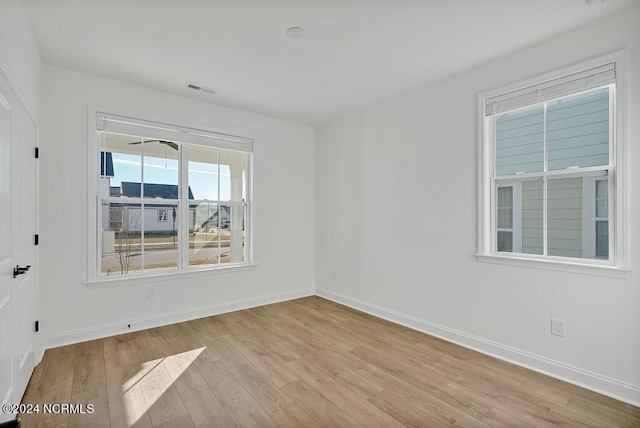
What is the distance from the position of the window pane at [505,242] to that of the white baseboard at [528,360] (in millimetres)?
883

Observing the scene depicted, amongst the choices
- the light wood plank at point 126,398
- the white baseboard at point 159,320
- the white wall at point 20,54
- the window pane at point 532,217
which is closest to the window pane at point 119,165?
the white wall at point 20,54

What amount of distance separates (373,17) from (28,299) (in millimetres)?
3433

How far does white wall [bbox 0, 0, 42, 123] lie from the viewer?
1.83m

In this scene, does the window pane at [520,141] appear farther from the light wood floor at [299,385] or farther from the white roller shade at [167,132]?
the white roller shade at [167,132]

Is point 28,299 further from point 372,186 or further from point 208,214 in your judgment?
point 372,186

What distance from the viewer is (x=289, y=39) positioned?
8.67 ft

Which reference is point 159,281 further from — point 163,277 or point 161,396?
point 161,396

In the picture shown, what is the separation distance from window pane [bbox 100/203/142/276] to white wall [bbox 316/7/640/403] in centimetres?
259

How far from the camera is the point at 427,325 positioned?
352cm

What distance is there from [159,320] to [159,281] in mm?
451

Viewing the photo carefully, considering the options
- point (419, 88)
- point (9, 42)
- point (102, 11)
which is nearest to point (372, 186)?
point (419, 88)

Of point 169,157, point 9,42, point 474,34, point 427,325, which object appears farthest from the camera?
point 169,157

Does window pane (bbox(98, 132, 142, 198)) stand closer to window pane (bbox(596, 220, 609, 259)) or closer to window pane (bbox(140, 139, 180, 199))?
window pane (bbox(140, 139, 180, 199))

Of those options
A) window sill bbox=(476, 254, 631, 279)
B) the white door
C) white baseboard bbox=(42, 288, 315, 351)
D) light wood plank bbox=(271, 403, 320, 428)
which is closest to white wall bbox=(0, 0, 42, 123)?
the white door
